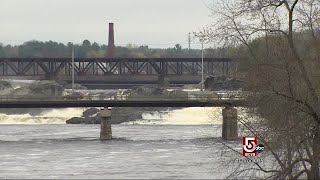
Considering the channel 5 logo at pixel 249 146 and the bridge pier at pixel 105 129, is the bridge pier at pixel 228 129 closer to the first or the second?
the bridge pier at pixel 105 129

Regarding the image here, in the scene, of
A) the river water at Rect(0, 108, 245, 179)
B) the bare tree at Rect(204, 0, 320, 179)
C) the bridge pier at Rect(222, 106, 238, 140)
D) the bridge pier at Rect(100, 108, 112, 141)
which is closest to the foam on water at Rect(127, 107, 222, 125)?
the river water at Rect(0, 108, 245, 179)

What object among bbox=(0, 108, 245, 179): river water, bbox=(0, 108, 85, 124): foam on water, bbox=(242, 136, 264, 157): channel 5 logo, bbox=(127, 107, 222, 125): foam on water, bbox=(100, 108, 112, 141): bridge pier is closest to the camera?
bbox=(242, 136, 264, 157): channel 5 logo

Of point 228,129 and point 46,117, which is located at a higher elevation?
point 228,129

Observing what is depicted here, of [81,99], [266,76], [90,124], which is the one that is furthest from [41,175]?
[90,124]

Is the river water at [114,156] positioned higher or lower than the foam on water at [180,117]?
higher

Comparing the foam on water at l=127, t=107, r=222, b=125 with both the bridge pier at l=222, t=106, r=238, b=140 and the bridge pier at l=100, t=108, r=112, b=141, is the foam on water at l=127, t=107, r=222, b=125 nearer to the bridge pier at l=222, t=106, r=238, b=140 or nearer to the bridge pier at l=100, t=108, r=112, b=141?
the bridge pier at l=100, t=108, r=112, b=141

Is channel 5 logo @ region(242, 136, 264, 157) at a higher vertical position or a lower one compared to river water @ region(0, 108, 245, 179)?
higher

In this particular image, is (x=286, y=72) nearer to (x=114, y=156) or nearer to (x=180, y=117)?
(x=114, y=156)

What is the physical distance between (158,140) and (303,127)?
6142 cm

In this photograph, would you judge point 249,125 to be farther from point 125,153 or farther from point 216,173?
point 125,153

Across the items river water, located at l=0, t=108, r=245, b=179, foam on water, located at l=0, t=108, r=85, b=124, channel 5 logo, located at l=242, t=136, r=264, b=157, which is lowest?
foam on water, located at l=0, t=108, r=85, b=124

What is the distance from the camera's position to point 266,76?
3703 cm

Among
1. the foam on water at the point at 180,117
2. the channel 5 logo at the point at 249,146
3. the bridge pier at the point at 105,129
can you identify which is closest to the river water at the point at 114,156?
the bridge pier at the point at 105,129

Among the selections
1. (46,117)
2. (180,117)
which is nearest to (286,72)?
(180,117)
